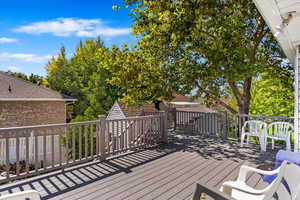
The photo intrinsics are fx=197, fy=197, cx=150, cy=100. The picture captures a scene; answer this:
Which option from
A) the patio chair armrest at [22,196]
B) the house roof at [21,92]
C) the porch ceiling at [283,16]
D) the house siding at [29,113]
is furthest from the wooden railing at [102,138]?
the house roof at [21,92]

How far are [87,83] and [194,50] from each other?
53.7ft

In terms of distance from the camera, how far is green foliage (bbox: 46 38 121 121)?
1827cm

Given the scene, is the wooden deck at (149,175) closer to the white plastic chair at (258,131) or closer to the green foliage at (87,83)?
the white plastic chair at (258,131)

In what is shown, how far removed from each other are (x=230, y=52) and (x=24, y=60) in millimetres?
50628

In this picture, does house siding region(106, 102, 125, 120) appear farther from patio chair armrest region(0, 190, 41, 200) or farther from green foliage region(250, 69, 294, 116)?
patio chair armrest region(0, 190, 41, 200)

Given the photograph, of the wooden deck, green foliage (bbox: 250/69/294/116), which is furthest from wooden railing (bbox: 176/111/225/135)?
green foliage (bbox: 250/69/294/116)

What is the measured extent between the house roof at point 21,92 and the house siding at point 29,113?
415 mm

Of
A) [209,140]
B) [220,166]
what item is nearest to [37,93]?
[209,140]

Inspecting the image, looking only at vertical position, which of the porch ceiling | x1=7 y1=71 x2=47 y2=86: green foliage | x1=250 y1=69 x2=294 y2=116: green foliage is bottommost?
x1=250 y1=69 x2=294 y2=116: green foliage

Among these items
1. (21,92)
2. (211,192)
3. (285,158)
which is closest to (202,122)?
(285,158)

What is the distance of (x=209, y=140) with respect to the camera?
6.87 meters

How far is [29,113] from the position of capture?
472 inches

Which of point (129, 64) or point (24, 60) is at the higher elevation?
point (24, 60)

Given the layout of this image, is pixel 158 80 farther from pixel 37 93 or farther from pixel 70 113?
pixel 70 113
